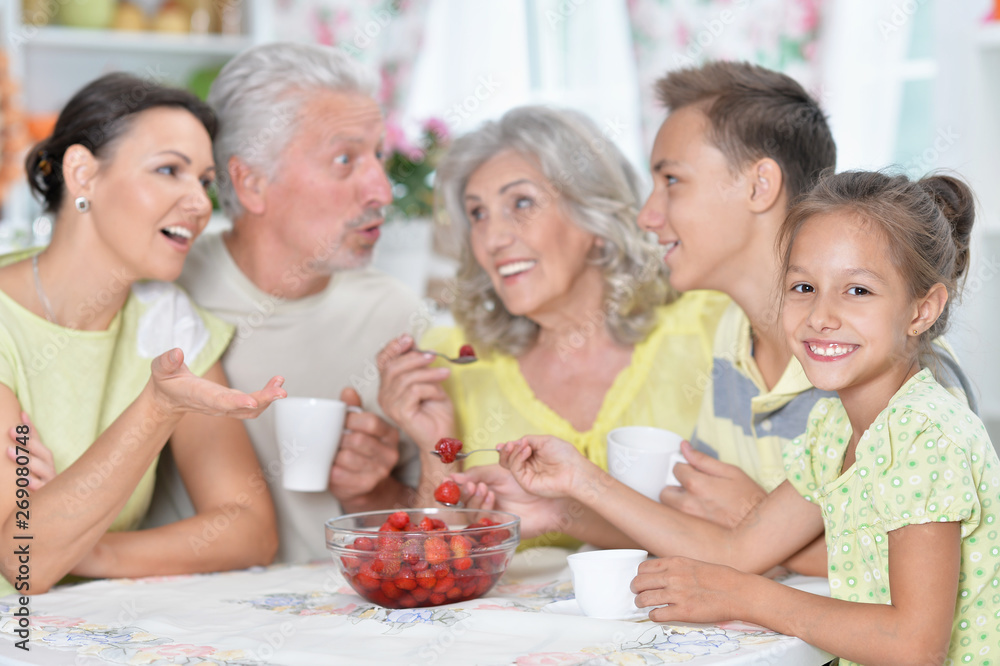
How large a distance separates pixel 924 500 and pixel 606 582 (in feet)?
1.27

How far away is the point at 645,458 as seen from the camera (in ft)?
5.03

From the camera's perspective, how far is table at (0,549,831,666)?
1064 millimetres

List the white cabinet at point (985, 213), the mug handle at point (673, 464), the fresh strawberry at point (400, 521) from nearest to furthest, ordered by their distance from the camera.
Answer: the fresh strawberry at point (400, 521) → the mug handle at point (673, 464) → the white cabinet at point (985, 213)

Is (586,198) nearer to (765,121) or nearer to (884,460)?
(765,121)

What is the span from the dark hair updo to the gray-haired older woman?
0.63 m

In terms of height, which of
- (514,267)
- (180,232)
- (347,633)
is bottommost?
(347,633)

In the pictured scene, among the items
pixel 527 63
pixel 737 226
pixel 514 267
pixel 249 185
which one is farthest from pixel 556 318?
pixel 527 63

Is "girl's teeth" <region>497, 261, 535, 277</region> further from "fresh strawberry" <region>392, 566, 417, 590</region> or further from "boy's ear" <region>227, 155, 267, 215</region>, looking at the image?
"fresh strawberry" <region>392, 566, 417, 590</region>

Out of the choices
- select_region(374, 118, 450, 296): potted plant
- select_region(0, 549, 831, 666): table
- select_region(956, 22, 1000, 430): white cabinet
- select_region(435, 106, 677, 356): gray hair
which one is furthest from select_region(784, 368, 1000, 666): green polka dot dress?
select_region(374, 118, 450, 296): potted plant

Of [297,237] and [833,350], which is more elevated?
[297,237]

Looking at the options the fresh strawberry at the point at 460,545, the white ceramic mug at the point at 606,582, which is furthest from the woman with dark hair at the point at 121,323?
the white ceramic mug at the point at 606,582

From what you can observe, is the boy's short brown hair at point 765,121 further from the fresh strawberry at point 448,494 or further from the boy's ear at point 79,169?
the boy's ear at point 79,169

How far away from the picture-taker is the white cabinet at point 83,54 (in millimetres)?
3516

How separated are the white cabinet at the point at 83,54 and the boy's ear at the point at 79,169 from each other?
75.4 inches
